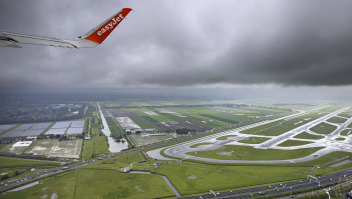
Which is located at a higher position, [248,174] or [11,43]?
[11,43]

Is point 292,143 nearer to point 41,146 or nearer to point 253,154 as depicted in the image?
point 253,154

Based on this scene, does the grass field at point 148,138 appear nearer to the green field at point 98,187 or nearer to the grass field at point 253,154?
the grass field at point 253,154

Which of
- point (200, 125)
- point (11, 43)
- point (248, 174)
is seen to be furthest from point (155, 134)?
point (11, 43)

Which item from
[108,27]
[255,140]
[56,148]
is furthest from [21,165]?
[255,140]

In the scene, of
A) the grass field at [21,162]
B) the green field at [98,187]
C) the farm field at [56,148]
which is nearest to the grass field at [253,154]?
the green field at [98,187]

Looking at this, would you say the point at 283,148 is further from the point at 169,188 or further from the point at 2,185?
the point at 2,185

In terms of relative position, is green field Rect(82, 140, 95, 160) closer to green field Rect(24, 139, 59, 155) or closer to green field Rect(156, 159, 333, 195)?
green field Rect(24, 139, 59, 155)
